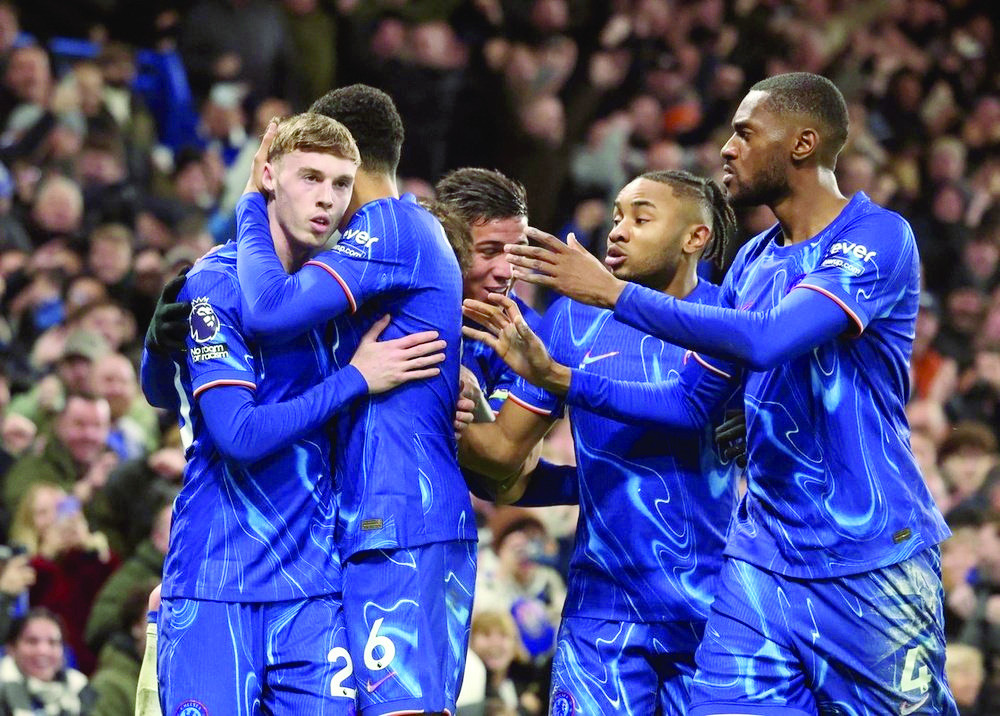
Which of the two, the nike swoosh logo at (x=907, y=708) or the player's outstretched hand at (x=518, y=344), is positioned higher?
the player's outstretched hand at (x=518, y=344)

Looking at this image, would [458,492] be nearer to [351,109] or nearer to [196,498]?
[196,498]

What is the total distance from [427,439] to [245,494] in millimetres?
511

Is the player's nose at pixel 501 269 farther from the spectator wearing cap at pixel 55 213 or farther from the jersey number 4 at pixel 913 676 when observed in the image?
the spectator wearing cap at pixel 55 213

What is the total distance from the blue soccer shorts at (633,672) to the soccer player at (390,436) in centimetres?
57

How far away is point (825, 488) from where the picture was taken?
4445 mm

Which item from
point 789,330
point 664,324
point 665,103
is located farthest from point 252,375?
point 665,103

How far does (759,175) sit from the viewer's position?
467 centimetres

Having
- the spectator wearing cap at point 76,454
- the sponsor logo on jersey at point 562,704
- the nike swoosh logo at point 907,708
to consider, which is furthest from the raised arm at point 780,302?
the spectator wearing cap at point 76,454

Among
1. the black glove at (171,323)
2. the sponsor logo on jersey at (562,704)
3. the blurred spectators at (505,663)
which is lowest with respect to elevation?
the blurred spectators at (505,663)

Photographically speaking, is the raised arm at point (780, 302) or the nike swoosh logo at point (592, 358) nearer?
the raised arm at point (780, 302)

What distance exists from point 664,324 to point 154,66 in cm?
735

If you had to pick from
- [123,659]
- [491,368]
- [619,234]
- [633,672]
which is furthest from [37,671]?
[619,234]

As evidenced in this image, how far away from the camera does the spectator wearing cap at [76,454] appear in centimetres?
787

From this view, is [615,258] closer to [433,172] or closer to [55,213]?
[55,213]
